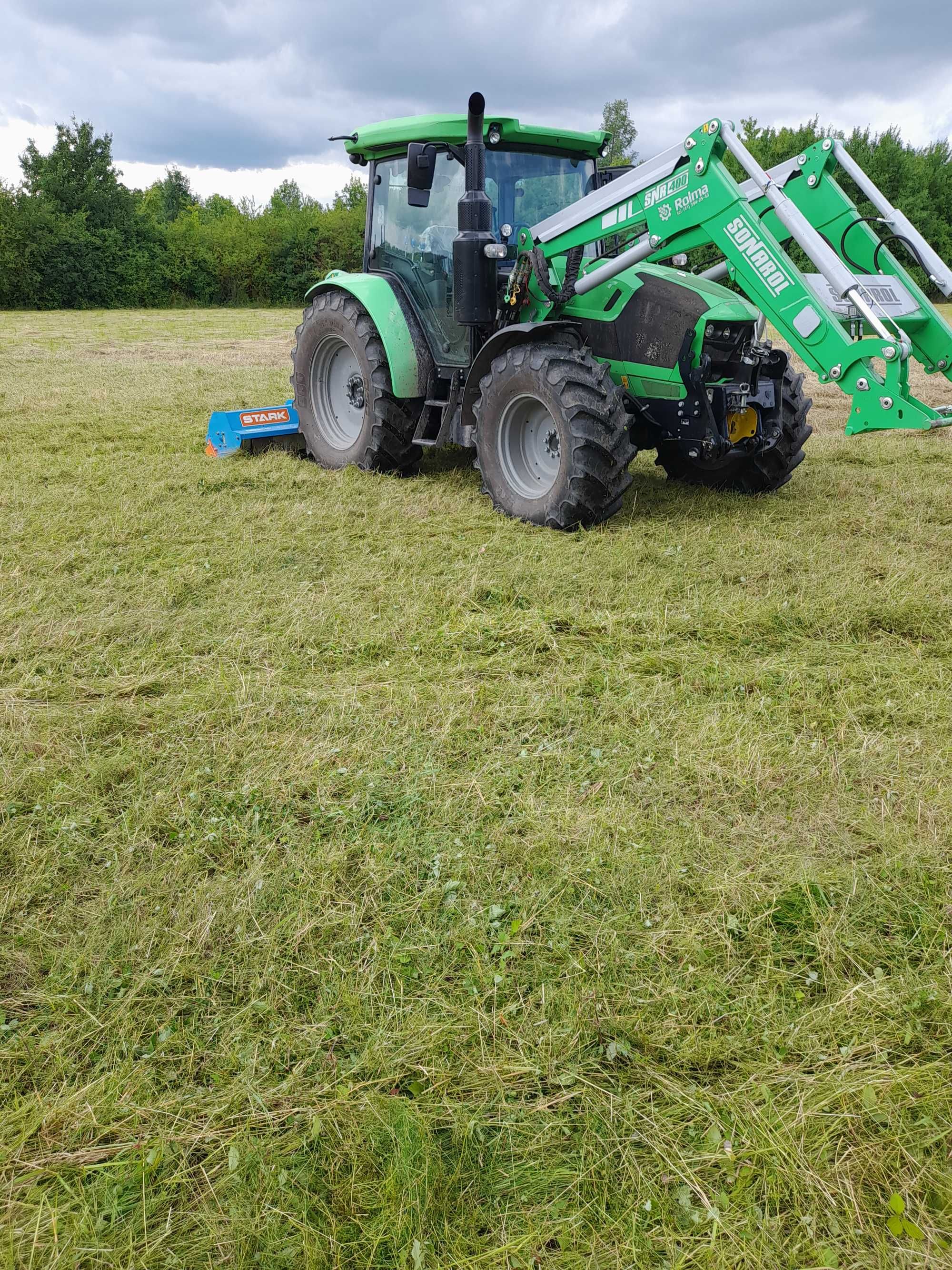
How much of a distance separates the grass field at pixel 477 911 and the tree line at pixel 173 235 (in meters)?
32.1

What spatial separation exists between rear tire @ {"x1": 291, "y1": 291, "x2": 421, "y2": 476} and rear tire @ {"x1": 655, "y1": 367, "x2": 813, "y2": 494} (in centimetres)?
189

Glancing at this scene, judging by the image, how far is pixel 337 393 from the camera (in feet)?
25.2

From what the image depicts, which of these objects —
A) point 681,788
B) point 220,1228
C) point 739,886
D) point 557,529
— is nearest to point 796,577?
point 557,529

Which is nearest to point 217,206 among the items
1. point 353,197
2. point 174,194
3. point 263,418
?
point 174,194

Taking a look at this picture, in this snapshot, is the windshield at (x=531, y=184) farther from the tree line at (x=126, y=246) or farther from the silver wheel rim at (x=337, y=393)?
the tree line at (x=126, y=246)

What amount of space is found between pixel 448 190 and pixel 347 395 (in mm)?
1818

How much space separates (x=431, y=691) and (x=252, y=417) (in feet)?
15.9

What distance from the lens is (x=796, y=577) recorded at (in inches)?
194

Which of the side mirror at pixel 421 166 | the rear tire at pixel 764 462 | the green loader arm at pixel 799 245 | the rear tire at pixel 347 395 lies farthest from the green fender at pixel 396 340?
the rear tire at pixel 764 462

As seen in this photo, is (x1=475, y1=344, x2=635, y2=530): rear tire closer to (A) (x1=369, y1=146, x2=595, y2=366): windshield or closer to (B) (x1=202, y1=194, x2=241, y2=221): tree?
(A) (x1=369, y1=146, x2=595, y2=366): windshield

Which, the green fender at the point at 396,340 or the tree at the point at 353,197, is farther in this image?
the tree at the point at 353,197

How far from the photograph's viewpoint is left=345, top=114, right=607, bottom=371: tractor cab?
621 cm

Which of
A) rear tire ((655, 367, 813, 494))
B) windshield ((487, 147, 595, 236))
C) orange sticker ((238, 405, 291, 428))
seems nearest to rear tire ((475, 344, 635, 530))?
rear tire ((655, 367, 813, 494))

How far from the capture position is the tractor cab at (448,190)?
6.21m
